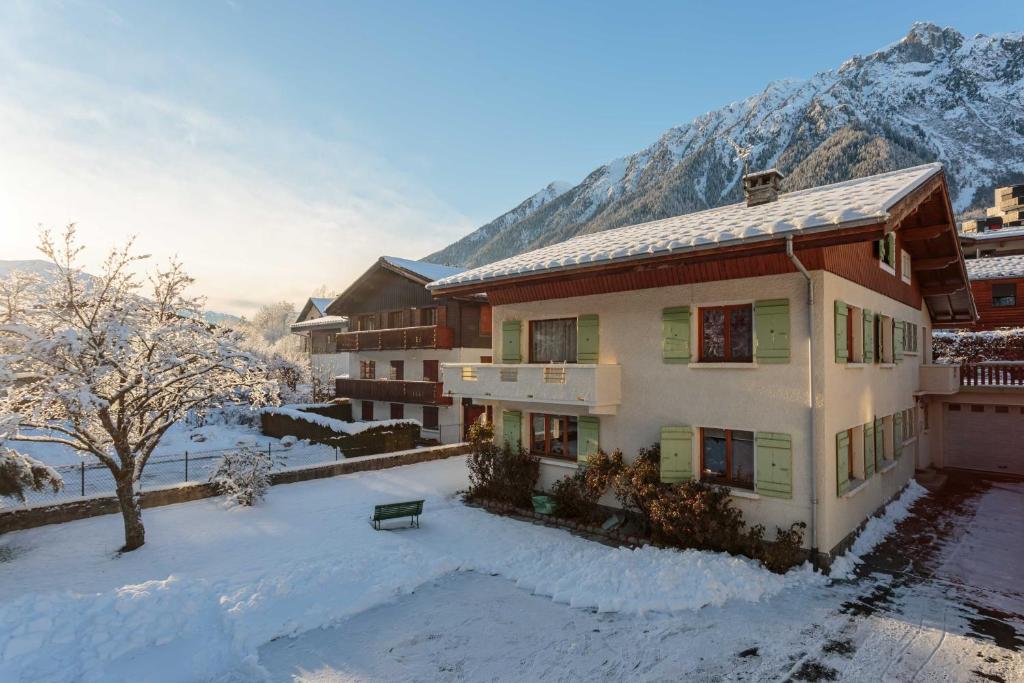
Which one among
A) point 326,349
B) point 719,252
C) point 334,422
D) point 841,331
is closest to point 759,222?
point 719,252

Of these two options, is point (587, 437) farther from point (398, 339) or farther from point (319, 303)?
point (319, 303)

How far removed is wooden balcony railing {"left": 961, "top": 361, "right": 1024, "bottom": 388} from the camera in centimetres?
1908

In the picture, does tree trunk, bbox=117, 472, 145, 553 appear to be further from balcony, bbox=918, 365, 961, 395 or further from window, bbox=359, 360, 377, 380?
balcony, bbox=918, 365, 961, 395

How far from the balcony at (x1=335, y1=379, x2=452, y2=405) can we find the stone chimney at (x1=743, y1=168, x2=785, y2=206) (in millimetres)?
17120

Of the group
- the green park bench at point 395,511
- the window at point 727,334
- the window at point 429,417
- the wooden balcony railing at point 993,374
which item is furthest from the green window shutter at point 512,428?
the wooden balcony railing at point 993,374

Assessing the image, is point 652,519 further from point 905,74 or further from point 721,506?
point 905,74

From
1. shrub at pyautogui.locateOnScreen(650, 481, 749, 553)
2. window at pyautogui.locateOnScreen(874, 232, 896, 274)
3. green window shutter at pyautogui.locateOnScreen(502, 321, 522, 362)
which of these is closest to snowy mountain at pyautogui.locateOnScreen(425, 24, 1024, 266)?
window at pyautogui.locateOnScreen(874, 232, 896, 274)

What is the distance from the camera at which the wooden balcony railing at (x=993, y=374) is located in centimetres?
1908

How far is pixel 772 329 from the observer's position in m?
11.3

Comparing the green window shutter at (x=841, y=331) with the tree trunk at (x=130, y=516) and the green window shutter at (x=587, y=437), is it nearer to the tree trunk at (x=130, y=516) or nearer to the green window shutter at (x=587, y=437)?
the green window shutter at (x=587, y=437)

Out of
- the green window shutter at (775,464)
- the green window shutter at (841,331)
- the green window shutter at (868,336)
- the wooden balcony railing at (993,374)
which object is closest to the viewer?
the green window shutter at (775,464)

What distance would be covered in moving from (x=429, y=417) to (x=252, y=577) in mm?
19601

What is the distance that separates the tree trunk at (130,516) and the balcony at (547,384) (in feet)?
28.1

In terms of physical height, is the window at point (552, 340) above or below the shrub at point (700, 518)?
above
